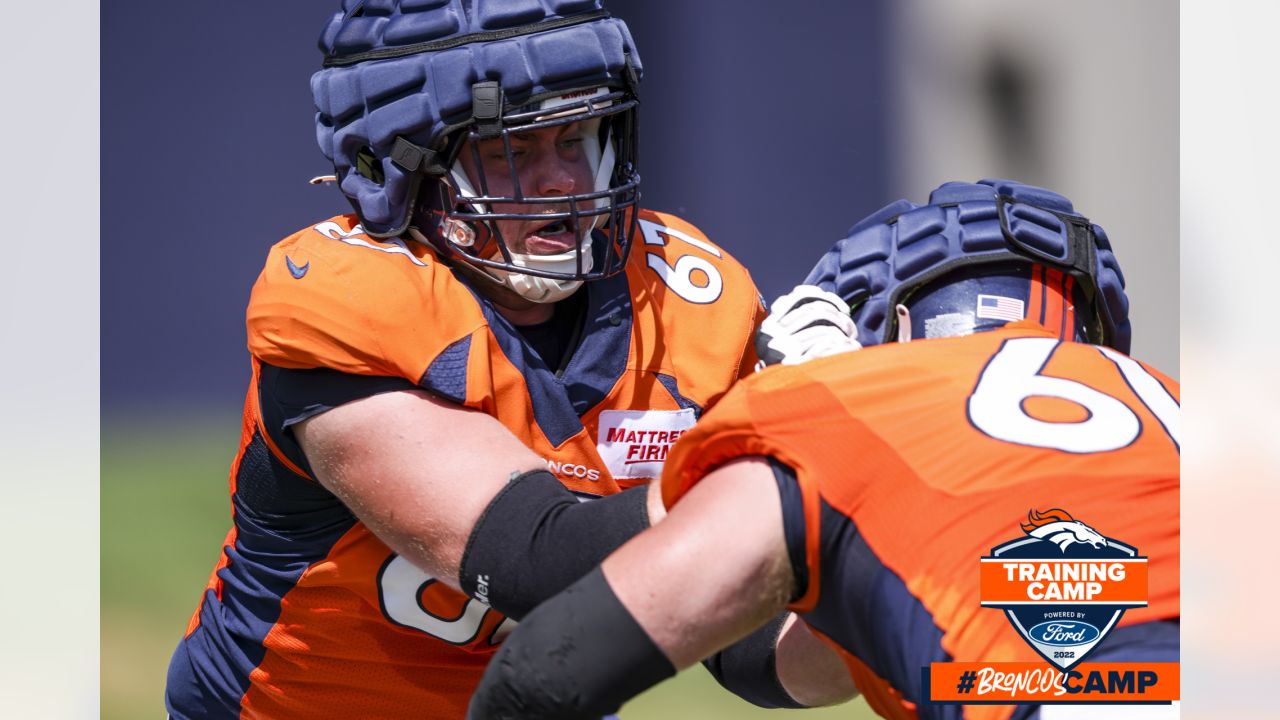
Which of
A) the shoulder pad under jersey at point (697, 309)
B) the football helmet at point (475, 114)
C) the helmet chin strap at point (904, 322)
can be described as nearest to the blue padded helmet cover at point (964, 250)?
the helmet chin strap at point (904, 322)

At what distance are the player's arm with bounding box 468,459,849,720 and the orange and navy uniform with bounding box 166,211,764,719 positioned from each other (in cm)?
53

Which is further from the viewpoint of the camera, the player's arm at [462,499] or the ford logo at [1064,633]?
the player's arm at [462,499]

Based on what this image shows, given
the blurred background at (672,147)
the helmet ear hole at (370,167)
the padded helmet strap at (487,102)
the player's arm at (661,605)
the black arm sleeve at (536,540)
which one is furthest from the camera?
the blurred background at (672,147)

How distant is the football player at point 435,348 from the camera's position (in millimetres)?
1620

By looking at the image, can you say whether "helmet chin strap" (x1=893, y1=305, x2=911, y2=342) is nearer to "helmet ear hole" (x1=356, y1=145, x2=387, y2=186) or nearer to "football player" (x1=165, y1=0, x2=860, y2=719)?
"football player" (x1=165, y1=0, x2=860, y2=719)

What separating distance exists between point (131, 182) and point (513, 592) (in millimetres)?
2443

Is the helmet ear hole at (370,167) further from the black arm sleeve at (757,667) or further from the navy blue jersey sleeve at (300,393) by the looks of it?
the black arm sleeve at (757,667)

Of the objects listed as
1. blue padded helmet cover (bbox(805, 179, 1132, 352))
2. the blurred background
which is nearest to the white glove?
blue padded helmet cover (bbox(805, 179, 1132, 352))

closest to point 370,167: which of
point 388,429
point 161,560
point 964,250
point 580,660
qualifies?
point 388,429

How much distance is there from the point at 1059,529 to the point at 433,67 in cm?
99

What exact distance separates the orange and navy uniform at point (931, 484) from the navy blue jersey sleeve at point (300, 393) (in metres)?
0.54

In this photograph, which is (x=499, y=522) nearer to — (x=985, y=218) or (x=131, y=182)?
(x=985, y=218)

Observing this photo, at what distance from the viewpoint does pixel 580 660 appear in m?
1.13
